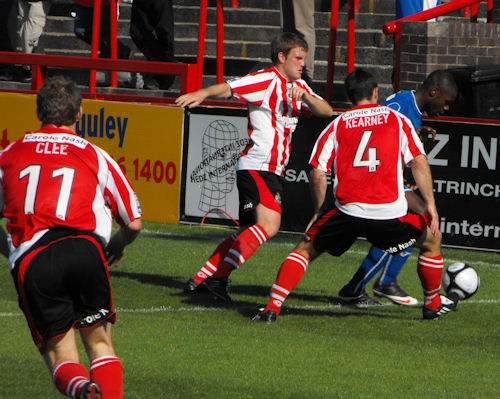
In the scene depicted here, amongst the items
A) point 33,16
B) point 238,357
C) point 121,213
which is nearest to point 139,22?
point 33,16

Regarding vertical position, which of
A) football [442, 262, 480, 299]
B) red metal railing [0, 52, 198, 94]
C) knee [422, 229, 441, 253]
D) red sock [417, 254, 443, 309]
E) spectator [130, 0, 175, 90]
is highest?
spectator [130, 0, 175, 90]

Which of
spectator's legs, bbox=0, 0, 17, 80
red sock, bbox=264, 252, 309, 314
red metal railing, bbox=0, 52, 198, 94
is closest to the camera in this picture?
red sock, bbox=264, 252, 309, 314

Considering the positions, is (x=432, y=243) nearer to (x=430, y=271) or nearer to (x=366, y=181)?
(x=430, y=271)

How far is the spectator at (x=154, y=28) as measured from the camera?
14758mm

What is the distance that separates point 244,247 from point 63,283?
382 cm

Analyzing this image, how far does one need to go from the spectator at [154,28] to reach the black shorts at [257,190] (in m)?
6.44

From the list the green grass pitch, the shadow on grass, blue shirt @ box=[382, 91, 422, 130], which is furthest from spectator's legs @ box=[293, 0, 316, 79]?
blue shirt @ box=[382, 91, 422, 130]

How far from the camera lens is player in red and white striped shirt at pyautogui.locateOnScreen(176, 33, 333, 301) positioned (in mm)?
8586

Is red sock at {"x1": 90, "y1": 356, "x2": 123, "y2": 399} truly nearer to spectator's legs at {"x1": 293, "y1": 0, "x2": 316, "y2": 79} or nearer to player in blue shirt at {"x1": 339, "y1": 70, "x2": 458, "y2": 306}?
player in blue shirt at {"x1": 339, "y1": 70, "x2": 458, "y2": 306}

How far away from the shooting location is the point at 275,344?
7.16m

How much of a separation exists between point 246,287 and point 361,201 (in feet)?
6.77

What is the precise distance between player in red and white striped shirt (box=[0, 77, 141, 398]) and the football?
4.13 metres

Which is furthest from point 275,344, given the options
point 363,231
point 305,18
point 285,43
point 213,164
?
point 305,18

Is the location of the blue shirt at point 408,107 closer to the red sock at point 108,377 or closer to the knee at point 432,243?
the knee at point 432,243
